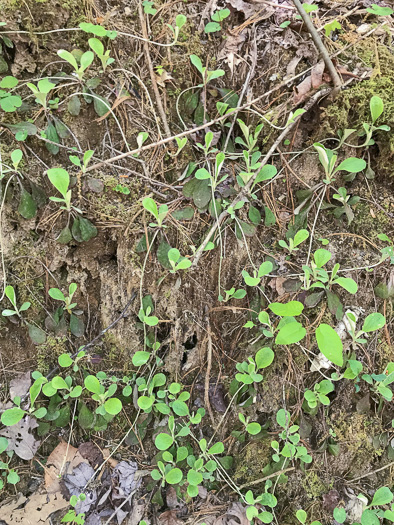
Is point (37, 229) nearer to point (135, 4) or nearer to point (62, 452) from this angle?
point (62, 452)

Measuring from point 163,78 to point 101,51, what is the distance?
14.5 inches

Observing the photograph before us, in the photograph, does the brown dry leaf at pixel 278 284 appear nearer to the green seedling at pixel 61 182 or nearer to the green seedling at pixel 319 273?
the green seedling at pixel 319 273

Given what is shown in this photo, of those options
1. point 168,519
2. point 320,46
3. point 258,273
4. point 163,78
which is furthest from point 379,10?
point 168,519

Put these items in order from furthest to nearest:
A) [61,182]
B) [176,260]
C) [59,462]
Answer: [59,462] < [176,260] < [61,182]

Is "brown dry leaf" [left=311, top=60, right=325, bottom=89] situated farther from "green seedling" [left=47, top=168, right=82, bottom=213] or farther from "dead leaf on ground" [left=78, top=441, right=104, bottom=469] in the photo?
"dead leaf on ground" [left=78, top=441, right=104, bottom=469]

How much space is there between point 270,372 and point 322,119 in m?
1.52

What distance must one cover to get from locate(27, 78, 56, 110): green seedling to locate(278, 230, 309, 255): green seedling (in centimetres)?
151

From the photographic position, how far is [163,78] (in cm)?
198

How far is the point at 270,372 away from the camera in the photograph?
1.97m

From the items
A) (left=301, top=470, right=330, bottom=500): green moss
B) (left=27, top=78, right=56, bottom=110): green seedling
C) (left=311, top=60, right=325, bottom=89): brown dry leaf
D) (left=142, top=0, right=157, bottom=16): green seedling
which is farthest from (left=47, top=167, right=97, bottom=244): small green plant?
(left=301, top=470, right=330, bottom=500): green moss

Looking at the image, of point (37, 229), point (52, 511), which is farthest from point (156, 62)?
point (52, 511)

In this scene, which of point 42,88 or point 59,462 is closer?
point 42,88

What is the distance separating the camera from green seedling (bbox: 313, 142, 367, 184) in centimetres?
186

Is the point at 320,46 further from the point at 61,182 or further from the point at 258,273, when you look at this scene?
the point at 61,182
